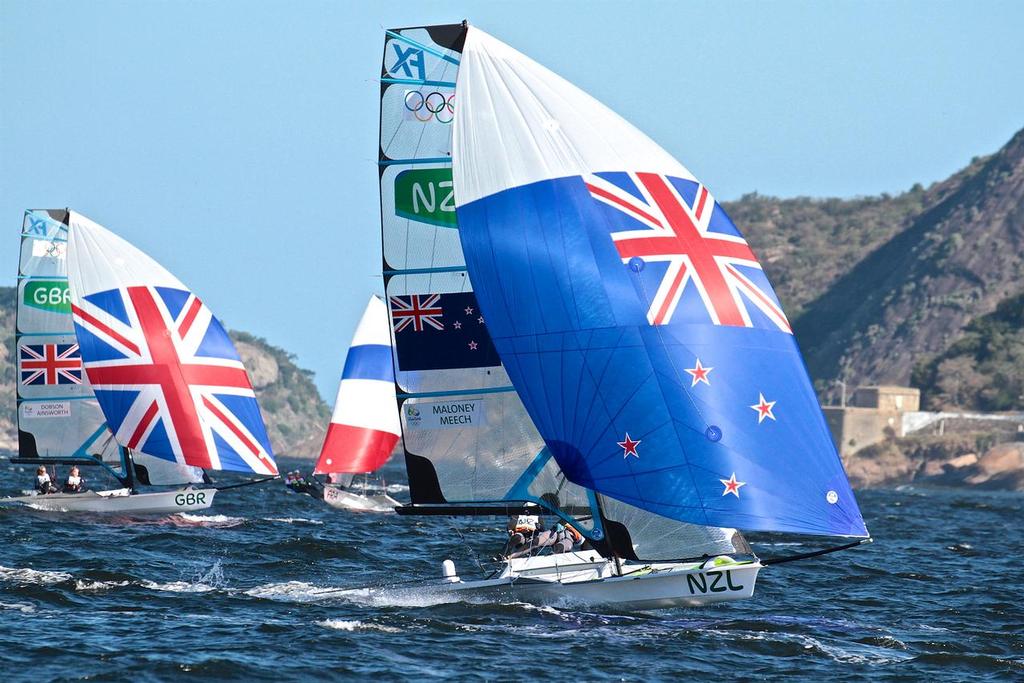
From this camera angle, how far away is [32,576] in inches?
1017

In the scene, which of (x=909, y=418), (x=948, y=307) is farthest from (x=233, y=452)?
(x=948, y=307)

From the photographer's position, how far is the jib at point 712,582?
2223 cm

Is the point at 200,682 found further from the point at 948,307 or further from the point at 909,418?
the point at 948,307

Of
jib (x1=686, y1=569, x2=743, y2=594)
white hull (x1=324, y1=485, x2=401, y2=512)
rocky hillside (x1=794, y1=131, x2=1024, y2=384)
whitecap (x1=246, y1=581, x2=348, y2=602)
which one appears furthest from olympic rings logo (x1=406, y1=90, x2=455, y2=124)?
rocky hillside (x1=794, y1=131, x2=1024, y2=384)

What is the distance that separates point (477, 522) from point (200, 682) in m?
28.4

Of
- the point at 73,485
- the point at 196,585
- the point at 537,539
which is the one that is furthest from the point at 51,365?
the point at 537,539

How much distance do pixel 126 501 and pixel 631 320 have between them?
21.7m

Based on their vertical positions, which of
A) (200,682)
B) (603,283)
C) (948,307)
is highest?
(948,307)

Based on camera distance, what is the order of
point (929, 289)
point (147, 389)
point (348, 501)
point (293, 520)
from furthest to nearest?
point (929, 289), point (348, 501), point (293, 520), point (147, 389)

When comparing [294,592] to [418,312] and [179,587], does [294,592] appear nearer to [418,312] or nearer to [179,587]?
[179,587]

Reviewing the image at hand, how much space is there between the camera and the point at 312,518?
45469 millimetres

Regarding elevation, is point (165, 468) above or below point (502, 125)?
below

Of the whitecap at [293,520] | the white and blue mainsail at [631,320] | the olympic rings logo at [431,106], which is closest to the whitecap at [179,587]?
the white and blue mainsail at [631,320]

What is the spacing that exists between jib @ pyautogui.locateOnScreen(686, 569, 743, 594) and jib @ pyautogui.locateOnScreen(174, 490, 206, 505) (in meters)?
21.3
